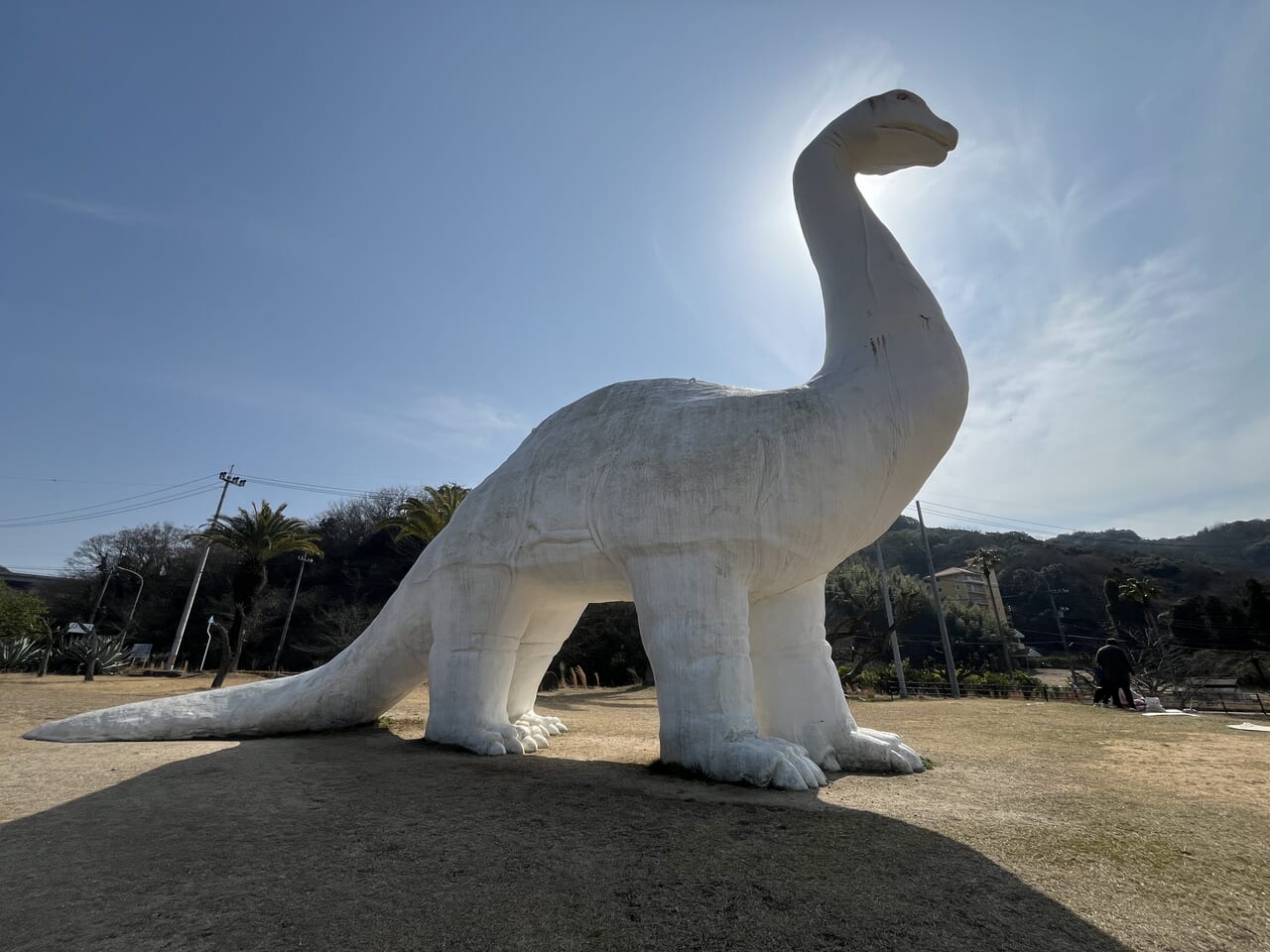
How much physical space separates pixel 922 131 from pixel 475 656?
247 inches

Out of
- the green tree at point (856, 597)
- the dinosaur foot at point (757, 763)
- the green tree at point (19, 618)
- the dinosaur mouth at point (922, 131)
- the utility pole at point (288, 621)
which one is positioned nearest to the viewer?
the dinosaur foot at point (757, 763)

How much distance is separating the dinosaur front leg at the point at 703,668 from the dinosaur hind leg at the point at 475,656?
5.68ft

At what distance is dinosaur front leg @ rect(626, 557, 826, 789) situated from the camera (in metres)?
4.34

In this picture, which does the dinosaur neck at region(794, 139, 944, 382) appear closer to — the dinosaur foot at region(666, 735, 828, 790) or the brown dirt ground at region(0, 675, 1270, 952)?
the dinosaur foot at region(666, 735, 828, 790)

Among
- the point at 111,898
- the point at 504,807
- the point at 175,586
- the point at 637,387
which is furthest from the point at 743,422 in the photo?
the point at 175,586

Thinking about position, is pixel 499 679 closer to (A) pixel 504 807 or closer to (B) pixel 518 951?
(A) pixel 504 807

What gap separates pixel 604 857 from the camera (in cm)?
287

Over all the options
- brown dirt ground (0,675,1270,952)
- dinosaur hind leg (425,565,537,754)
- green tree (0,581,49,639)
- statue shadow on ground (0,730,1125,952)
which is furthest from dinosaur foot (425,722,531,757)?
green tree (0,581,49,639)

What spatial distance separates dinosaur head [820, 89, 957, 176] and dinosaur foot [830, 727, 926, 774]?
5072 mm

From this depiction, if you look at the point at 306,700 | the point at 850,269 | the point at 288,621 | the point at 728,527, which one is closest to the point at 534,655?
the point at 306,700

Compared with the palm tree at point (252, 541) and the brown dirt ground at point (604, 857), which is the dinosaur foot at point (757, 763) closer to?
the brown dirt ground at point (604, 857)

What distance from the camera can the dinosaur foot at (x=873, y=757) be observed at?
5004 millimetres

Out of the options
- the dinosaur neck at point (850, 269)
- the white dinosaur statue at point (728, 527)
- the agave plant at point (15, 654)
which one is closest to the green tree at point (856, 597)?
the white dinosaur statue at point (728, 527)

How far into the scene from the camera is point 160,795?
3.96 metres
